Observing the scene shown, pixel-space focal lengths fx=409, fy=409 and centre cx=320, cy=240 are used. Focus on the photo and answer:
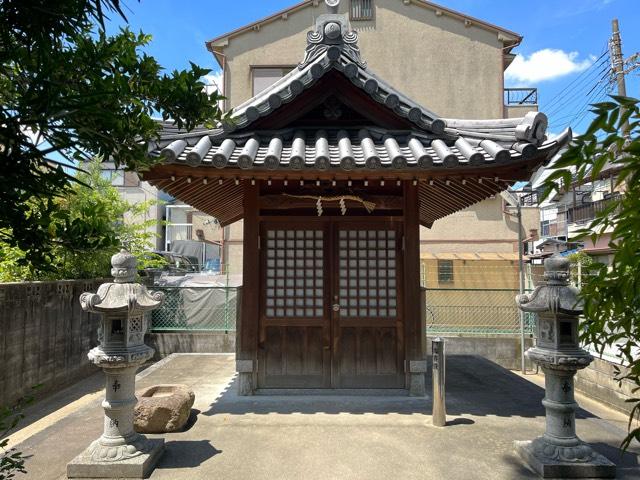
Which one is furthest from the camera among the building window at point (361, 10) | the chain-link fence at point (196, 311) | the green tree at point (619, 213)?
the building window at point (361, 10)

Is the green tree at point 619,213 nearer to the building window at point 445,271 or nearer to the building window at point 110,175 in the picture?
the building window at point 110,175

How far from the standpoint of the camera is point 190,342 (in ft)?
38.2

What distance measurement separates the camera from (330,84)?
21.9 feet

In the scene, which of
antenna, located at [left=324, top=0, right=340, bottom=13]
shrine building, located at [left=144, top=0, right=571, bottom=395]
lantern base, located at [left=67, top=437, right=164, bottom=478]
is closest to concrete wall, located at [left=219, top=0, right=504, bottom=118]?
antenna, located at [left=324, top=0, right=340, bottom=13]

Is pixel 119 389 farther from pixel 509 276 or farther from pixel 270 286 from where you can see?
pixel 509 276

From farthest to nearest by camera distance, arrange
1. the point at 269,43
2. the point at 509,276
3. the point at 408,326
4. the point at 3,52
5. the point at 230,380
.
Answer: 1. the point at 269,43
2. the point at 509,276
3. the point at 230,380
4. the point at 408,326
5. the point at 3,52

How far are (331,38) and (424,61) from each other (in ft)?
45.1

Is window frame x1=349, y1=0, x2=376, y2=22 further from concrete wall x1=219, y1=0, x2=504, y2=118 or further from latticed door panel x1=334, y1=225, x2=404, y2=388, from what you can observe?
latticed door panel x1=334, y1=225, x2=404, y2=388

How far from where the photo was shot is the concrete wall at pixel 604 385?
299 inches

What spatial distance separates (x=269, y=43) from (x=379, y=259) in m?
15.9

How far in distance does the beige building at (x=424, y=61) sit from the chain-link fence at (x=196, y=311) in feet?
21.0

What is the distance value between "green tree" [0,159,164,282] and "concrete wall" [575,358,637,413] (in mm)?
8711

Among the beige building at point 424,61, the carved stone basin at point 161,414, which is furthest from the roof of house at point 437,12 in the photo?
the carved stone basin at point 161,414

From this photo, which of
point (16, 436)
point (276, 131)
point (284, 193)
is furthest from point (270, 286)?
point (16, 436)
